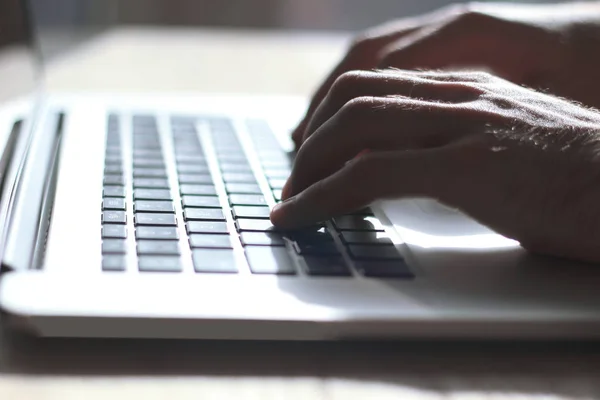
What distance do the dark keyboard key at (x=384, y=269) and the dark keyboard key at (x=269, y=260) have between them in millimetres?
41

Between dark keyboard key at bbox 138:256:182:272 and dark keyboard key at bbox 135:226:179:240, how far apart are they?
3cm

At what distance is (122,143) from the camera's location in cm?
62

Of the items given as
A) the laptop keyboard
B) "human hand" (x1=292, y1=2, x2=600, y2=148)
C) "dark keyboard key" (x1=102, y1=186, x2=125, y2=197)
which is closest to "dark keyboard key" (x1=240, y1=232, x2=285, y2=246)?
the laptop keyboard

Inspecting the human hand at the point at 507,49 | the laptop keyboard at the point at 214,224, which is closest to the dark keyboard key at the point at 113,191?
the laptop keyboard at the point at 214,224

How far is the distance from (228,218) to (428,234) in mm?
133

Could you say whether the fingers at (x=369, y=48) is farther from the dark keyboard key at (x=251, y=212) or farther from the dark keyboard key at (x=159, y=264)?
the dark keyboard key at (x=159, y=264)

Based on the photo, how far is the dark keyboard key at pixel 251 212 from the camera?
1.54ft

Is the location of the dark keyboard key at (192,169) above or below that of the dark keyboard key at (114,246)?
above

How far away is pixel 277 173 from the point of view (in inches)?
23.0

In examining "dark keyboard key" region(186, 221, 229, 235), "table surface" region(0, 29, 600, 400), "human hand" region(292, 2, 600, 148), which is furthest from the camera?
"human hand" region(292, 2, 600, 148)

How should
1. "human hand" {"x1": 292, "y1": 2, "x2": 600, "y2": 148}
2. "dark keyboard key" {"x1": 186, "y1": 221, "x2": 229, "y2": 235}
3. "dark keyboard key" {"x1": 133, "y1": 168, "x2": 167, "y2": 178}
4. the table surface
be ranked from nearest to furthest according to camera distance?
the table surface, "dark keyboard key" {"x1": 186, "y1": 221, "x2": 229, "y2": 235}, "dark keyboard key" {"x1": 133, "y1": 168, "x2": 167, "y2": 178}, "human hand" {"x1": 292, "y1": 2, "x2": 600, "y2": 148}

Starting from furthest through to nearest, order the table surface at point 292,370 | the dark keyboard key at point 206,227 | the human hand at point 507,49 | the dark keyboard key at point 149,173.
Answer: the human hand at point 507,49 < the dark keyboard key at point 149,173 < the dark keyboard key at point 206,227 < the table surface at point 292,370

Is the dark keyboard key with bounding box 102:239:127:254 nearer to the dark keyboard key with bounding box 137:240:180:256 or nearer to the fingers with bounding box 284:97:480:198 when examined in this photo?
the dark keyboard key with bounding box 137:240:180:256

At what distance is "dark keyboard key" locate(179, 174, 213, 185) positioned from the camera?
53 cm
